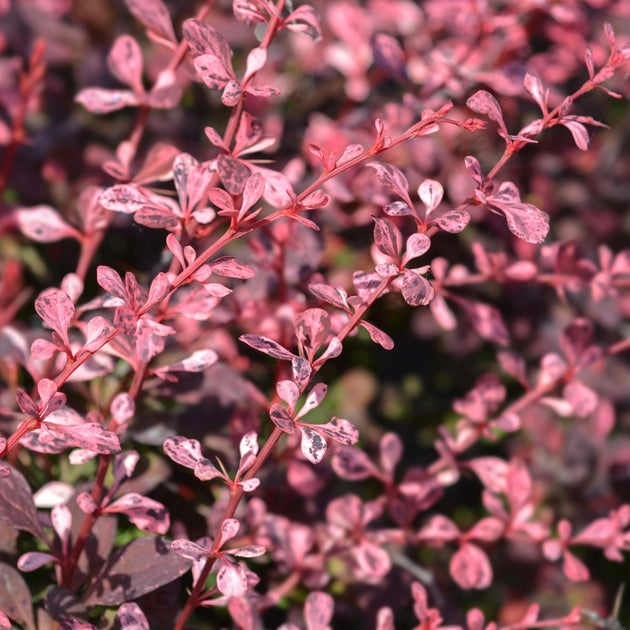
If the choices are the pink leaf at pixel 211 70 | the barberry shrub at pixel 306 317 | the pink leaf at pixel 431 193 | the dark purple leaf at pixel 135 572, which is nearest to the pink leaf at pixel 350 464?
the barberry shrub at pixel 306 317

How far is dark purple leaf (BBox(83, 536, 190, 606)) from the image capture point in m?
0.68

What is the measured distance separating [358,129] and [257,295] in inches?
15.1

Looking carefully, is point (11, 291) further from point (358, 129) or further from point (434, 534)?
point (434, 534)

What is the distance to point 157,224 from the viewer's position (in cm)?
68

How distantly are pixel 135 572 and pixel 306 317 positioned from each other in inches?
12.6

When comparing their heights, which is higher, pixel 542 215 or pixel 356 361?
pixel 542 215

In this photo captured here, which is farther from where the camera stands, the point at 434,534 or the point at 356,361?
the point at 356,361

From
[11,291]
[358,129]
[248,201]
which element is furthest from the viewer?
[358,129]

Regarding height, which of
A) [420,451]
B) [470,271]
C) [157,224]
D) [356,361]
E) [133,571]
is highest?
[157,224]

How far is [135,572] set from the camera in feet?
2.31

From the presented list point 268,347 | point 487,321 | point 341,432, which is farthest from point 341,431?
point 487,321

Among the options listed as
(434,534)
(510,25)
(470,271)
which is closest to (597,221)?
→ (470,271)

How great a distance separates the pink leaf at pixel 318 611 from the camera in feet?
2.44

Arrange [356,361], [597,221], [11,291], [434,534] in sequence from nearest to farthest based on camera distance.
Result: [434,534] < [11,291] < [356,361] < [597,221]
